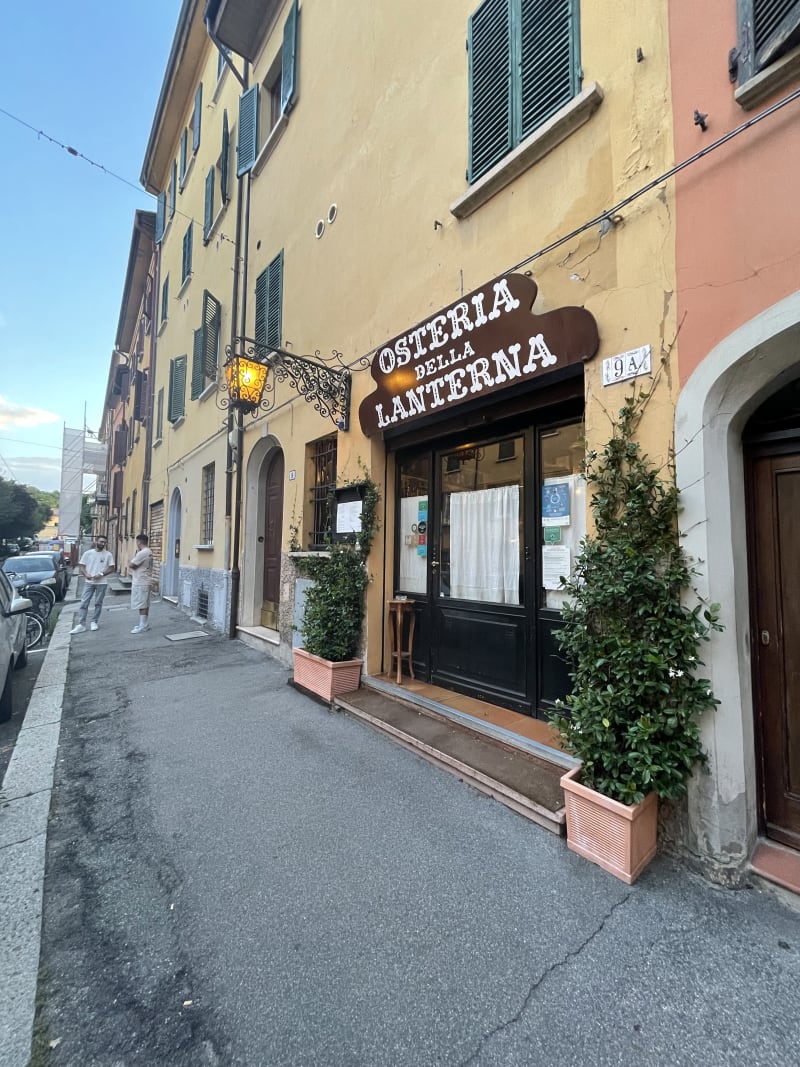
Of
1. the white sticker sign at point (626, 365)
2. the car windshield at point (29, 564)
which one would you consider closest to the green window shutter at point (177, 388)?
the car windshield at point (29, 564)

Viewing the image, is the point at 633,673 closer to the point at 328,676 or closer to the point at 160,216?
the point at 328,676

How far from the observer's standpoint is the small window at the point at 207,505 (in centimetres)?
956

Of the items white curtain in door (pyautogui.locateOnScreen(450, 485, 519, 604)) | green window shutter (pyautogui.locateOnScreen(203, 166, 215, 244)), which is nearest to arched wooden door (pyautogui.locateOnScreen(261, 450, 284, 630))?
white curtain in door (pyautogui.locateOnScreen(450, 485, 519, 604))

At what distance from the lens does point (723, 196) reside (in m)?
2.33

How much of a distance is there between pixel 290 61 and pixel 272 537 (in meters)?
7.11

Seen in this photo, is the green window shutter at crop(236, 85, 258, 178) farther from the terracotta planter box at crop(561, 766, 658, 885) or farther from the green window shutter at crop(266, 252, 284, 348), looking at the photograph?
the terracotta planter box at crop(561, 766, 658, 885)

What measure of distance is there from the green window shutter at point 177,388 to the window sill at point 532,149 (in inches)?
381

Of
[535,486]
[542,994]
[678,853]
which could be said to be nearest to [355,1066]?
[542,994]

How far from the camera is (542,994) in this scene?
1.64m

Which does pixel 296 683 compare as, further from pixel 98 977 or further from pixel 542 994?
pixel 542 994

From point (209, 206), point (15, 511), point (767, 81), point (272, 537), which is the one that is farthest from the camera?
point (15, 511)

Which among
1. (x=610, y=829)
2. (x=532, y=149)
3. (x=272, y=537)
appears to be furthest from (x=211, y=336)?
(x=610, y=829)

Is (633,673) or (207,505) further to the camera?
(207,505)

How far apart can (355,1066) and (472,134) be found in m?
5.56
